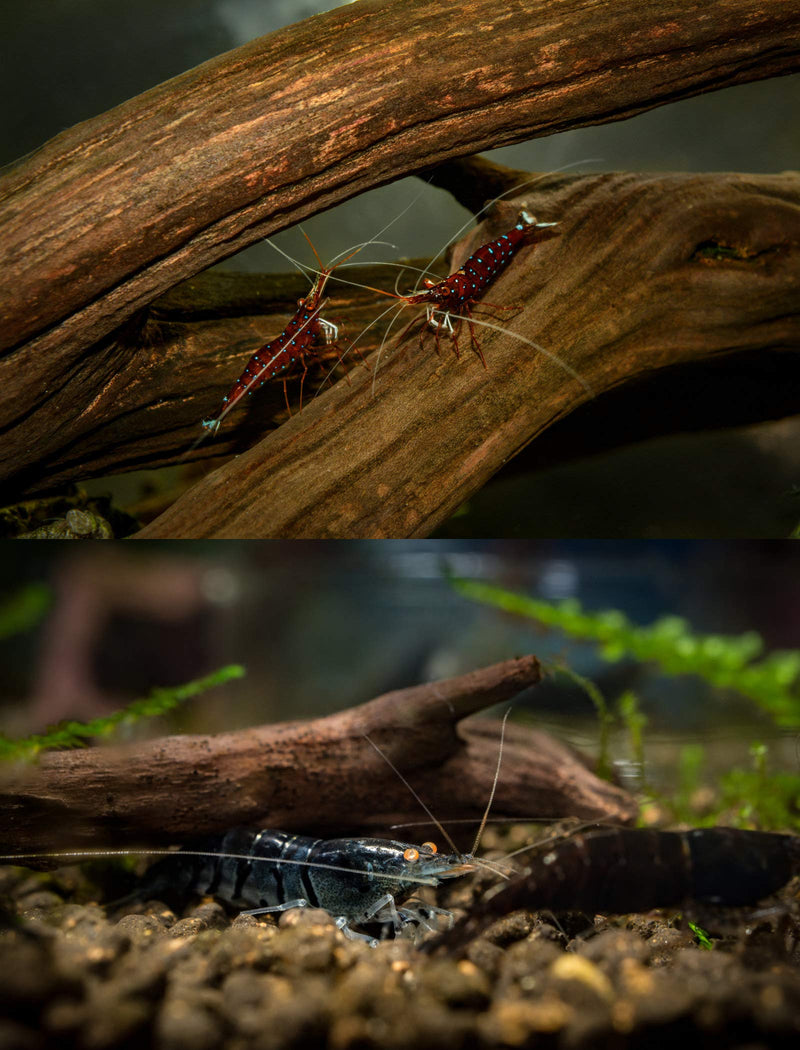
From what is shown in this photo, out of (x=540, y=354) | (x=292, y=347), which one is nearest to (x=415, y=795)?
(x=540, y=354)

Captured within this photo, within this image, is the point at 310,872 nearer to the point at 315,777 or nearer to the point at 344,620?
the point at 315,777

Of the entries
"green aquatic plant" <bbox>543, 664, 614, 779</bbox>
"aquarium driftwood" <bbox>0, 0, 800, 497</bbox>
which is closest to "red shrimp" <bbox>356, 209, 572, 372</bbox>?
"aquarium driftwood" <bbox>0, 0, 800, 497</bbox>

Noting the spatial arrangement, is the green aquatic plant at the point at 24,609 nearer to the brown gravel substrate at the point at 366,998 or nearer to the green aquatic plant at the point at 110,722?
the green aquatic plant at the point at 110,722

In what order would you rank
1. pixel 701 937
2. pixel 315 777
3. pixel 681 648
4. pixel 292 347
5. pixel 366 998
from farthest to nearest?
1. pixel 292 347
2. pixel 315 777
3. pixel 681 648
4. pixel 701 937
5. pixel 366 998

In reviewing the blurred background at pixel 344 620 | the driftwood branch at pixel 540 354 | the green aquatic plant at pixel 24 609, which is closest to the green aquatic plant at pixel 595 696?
the blurred background at pixel 344 620

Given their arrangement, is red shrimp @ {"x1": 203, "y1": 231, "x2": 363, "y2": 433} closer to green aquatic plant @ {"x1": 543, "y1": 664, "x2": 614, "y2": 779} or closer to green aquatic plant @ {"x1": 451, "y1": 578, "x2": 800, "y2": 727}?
green aquatic plant @ {"x1": 451, "y1": 578, "x2": 800, "y2": 727}

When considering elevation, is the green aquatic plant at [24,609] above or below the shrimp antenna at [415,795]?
above

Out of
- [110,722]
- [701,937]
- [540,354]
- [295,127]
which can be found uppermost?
[295,127]
